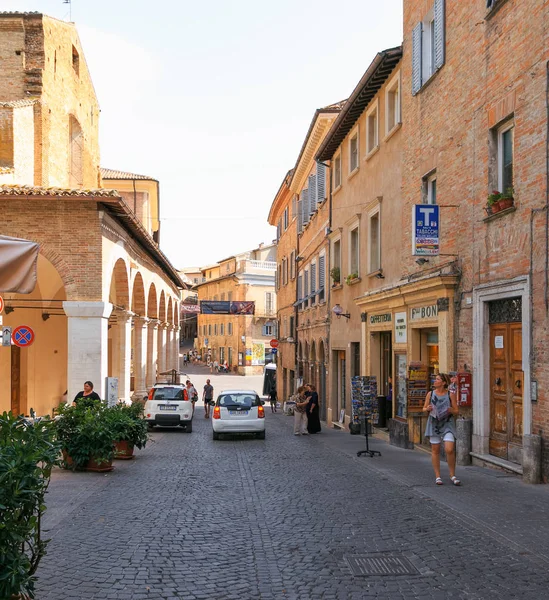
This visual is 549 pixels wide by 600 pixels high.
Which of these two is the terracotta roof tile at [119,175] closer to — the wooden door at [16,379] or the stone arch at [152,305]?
the stone arch at [152,305]

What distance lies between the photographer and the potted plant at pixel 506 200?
1125 cm

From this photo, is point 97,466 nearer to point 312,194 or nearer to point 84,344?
point 84,344

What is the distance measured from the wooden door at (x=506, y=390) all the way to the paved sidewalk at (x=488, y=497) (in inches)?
17.9

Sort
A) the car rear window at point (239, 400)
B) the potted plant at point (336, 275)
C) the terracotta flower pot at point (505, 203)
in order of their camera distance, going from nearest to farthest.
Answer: the terracotta flower pot at point (505, 203)
the car rear window at point (239, 400)
the potted plant at point (336, 275)

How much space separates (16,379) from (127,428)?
1245 cm

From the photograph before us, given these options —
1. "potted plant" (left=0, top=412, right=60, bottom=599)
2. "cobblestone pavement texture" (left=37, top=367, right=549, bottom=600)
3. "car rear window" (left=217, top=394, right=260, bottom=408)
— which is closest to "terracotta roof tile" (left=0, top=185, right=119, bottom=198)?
"car rear window" (left=217, top=394, right=260, bottom=408)

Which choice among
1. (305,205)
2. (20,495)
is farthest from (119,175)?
(20,495)

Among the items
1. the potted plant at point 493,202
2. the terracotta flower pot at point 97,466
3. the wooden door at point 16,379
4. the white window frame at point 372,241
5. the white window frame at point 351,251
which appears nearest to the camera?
the potted plant at point 493,202

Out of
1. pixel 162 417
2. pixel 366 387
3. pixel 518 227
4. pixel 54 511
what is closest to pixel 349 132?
pixel 366 387

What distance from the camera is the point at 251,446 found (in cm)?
1809

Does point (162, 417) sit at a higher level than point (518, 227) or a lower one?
lower

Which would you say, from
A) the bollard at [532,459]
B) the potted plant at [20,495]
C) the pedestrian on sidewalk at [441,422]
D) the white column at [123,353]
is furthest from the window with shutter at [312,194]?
the potted plant at [20,495]

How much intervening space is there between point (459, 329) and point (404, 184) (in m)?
4.80

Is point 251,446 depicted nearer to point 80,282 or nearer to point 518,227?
point 80,282
